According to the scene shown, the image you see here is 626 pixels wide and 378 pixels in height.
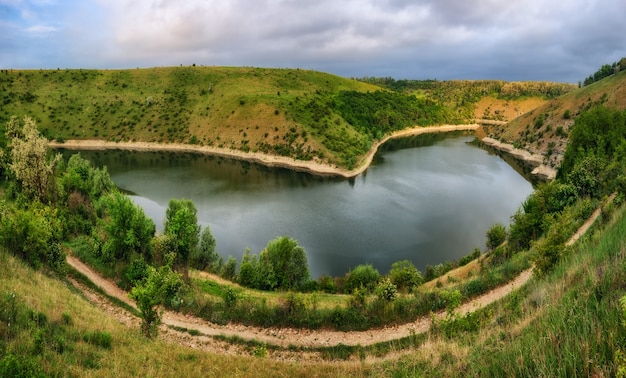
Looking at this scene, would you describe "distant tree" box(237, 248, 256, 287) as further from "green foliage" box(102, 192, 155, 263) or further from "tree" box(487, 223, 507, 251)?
"tree" box(487, 223, 507, 251)

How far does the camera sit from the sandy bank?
74331mm

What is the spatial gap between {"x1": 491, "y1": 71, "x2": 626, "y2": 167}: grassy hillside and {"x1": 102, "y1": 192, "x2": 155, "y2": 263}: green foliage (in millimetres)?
80848

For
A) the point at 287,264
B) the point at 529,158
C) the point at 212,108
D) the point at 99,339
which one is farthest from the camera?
the point at 212,108

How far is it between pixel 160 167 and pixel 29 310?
7738cm

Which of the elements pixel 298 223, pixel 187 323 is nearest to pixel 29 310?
pixel 187 323

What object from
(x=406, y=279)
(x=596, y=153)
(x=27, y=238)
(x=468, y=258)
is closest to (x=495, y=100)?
(x=596, y=153)

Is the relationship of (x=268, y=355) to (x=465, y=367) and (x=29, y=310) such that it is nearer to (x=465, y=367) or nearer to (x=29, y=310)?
(x=29, y=310)

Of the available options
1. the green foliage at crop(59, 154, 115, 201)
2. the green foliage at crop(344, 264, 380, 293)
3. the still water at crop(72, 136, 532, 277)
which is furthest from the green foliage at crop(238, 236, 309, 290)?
the green foliage at crop(59, 154, 115, 201)

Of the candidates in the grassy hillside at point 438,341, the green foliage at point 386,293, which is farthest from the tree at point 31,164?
the green foliage at point 386,293

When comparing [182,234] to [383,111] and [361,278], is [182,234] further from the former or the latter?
[383,111]

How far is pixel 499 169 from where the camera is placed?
8306cm

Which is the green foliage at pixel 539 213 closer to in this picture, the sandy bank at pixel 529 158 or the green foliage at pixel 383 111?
the sandy bank at pixel 529 158

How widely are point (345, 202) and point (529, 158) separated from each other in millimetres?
58965

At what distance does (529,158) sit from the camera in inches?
3487
